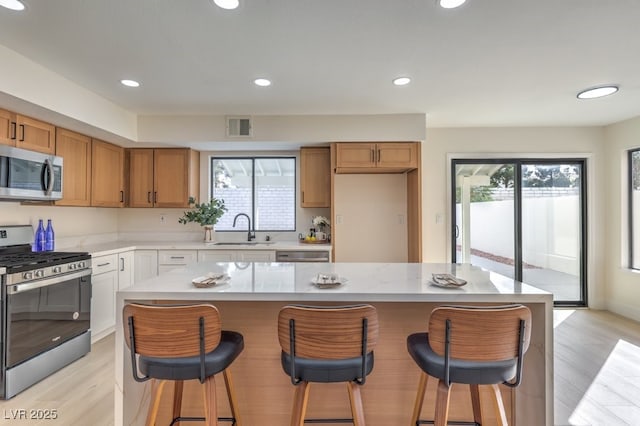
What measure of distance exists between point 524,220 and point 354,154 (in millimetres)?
2646

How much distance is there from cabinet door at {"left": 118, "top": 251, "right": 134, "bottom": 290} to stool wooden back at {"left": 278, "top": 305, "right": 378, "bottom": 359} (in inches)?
121

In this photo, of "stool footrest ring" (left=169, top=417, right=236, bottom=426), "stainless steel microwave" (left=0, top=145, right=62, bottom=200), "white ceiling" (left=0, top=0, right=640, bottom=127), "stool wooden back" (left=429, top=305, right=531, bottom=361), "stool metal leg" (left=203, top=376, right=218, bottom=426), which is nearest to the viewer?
"stool wooden back" (left=429, top=305, right=531, bottom=361)

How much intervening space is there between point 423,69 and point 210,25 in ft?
5.36

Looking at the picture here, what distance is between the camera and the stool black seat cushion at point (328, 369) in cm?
142

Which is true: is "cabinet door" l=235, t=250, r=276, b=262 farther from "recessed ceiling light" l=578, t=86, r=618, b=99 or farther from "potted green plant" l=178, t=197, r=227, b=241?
"recessed ceiling light" l=578, t=86, r=618, b=99

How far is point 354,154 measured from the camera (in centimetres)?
391

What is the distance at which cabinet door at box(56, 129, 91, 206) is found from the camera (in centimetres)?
329

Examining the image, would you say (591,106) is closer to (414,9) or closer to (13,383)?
(414,9)

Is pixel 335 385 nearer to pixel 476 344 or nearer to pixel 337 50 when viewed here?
pixel 476 344

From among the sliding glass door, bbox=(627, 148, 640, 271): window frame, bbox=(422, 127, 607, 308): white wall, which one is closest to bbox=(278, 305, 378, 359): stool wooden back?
bbox=(422, 127, 607, 308): white wall

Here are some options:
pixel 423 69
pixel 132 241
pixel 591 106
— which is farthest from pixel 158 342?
pixel 591 106

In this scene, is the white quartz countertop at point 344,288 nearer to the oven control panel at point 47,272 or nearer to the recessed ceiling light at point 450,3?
the oven control panel at point 47,272

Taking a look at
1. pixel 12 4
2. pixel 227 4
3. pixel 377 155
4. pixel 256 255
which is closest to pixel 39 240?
pixel 256 255

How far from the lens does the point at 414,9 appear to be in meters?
1.86
